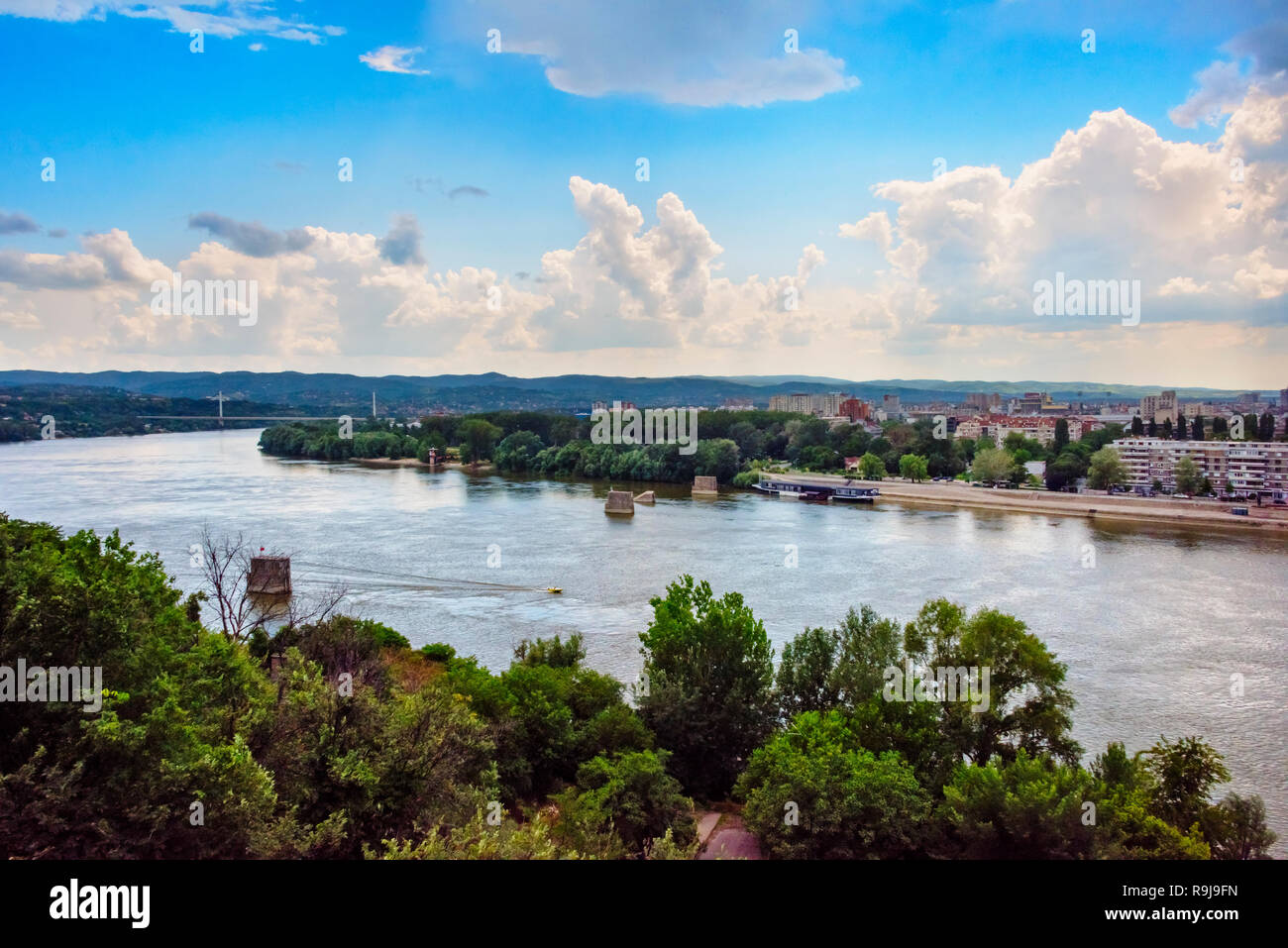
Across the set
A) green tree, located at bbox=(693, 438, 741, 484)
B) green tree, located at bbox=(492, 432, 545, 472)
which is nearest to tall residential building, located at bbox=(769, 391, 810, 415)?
green tree, located at bbox=(492, 432, 545, 472)

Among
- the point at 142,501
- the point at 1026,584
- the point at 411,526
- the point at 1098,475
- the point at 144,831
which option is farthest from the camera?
the point at 1098,475

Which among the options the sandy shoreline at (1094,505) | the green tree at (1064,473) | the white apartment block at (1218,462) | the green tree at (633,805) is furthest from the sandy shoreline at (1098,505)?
the green tree at (633,805)

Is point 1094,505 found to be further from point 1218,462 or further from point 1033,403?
point 1033,403

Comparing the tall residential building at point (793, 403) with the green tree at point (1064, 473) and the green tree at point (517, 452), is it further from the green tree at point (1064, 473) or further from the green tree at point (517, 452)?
the green tree at point (1064, 473)

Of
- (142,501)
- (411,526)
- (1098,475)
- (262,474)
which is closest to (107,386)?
(262,474)
